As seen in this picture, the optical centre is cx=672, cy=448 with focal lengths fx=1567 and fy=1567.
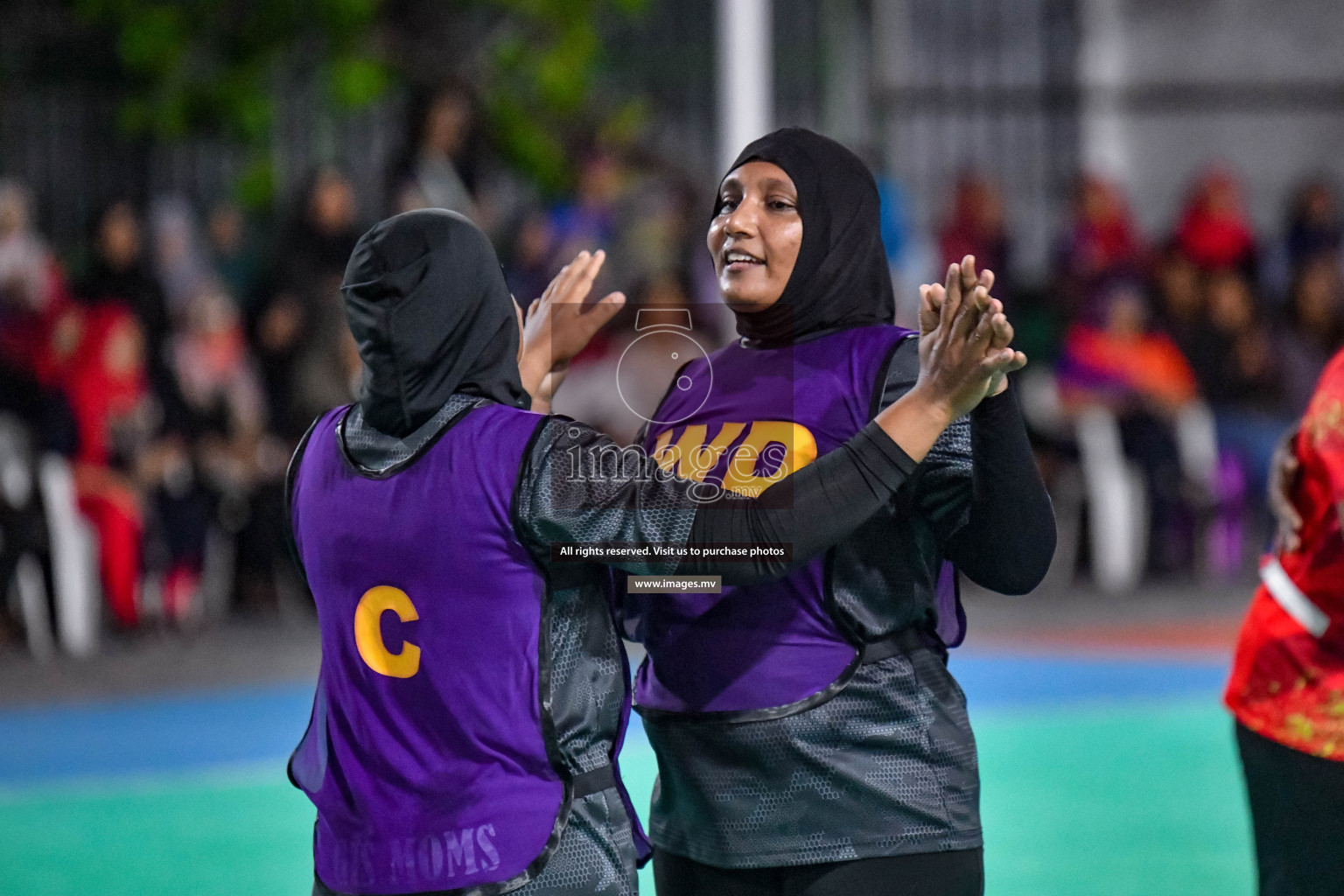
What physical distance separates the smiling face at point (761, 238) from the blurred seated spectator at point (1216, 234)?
9798mm

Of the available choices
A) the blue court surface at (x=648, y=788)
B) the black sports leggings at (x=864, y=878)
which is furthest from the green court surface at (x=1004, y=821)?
the black sports leggings at (x=864, y=878)

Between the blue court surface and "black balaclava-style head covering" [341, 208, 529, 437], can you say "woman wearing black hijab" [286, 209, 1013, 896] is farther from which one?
the blue court surface

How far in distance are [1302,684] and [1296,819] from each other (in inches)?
9.6

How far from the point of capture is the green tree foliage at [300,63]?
463 inches

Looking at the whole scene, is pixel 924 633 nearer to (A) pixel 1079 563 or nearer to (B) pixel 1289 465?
(B) pixel 1289 465

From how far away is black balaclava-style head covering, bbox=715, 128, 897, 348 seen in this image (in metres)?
→ 2.63

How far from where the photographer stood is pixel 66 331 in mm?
9016

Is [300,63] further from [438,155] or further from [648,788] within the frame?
[648,788]

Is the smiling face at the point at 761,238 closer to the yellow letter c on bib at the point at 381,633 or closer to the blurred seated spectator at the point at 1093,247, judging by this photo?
the yellow letter c on bib at the point at 381,633

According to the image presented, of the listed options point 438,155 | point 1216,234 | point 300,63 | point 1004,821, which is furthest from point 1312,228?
point 1004,821

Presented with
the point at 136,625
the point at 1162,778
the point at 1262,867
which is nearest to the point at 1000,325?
the point at 1262,867

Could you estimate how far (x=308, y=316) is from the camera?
9.51 m

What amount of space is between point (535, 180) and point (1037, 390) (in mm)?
4360

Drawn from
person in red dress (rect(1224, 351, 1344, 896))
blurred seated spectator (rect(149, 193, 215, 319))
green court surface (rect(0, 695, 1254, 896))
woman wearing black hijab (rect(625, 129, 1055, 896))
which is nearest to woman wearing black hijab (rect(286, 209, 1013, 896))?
woman wearing black hijab (rect(625, 129, 1055, 896))
